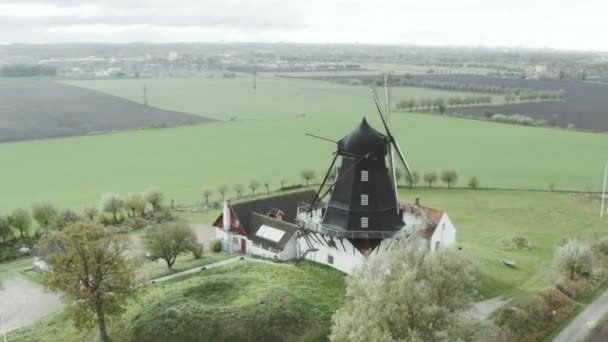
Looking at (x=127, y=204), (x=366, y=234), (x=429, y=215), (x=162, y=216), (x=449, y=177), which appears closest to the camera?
(x=366, y=234)

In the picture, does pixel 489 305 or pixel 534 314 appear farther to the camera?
pixel 489 305

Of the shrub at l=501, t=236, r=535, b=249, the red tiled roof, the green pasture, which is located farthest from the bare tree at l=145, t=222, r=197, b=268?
the green pasture

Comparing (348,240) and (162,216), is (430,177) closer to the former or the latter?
(162,216)

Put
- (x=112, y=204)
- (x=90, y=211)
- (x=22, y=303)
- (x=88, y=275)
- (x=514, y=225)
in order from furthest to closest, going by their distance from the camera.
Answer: (x=112, y=204)
(x=514, y=225)
(x=90, y=211)
(x=22, y=303)
(x=88, y=275)

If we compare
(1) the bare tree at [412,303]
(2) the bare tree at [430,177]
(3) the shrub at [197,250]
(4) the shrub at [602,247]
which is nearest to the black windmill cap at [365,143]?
(1) the bare tree at [412,303]

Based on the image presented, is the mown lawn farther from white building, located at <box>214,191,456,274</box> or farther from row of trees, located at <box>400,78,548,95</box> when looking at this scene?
row of trees, located at <box>400,78,548,95</box>

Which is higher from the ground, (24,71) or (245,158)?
(24,71)

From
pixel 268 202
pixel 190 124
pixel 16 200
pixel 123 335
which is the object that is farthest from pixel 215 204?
pixel 190 124

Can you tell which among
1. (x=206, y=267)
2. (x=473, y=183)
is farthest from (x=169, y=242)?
(x=473, y=183)
